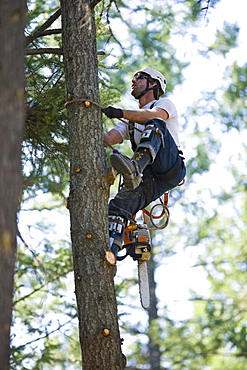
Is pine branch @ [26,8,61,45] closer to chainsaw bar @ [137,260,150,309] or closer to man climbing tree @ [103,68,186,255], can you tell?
man climbing tree @ [103,68,186,255]

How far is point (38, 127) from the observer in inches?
218

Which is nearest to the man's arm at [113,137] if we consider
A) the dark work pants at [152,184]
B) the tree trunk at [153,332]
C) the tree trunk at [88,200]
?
the dark work pants at [152,184]

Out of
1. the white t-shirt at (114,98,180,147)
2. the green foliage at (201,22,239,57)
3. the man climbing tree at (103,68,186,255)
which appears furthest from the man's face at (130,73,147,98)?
the green foliage at (201,22,239,57)

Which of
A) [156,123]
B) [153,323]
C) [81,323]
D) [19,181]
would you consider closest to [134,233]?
[156,123]

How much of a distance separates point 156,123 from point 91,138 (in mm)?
862

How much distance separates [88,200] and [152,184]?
4.06 ft

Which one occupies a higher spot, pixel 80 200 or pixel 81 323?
pixel 80 200

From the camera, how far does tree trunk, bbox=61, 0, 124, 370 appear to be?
12.9ft

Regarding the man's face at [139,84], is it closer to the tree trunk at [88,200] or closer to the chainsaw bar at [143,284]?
the tree trunk at [88,200]

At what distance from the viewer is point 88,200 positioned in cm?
421

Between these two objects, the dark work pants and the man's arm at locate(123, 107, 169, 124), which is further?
the dark work pants

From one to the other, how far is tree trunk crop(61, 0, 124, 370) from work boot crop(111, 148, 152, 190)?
0.14 m

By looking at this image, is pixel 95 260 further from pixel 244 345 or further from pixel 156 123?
pixel 244 345

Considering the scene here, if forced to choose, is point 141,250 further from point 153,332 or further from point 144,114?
point 153,332
